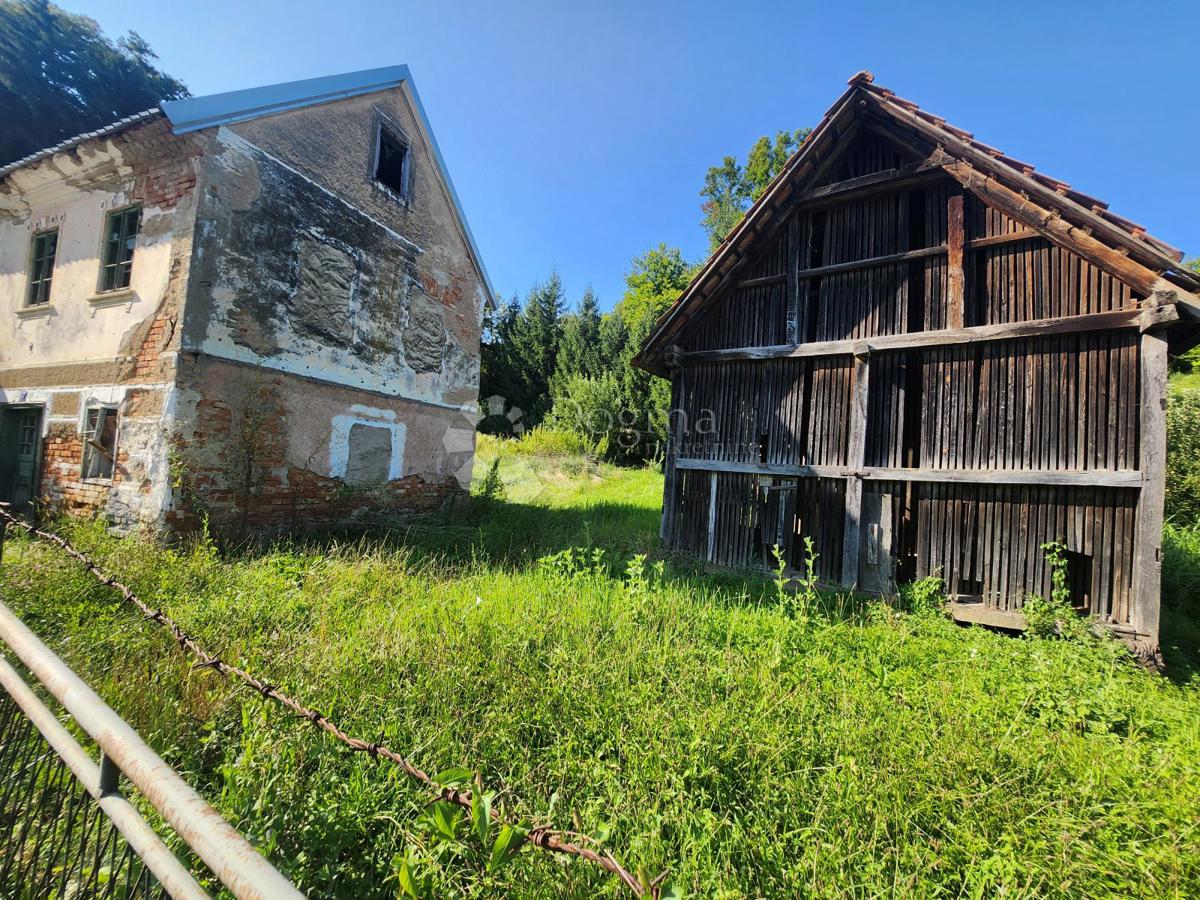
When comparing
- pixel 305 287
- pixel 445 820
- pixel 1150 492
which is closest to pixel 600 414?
pixel 305 287

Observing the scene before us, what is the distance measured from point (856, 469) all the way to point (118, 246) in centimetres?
1144

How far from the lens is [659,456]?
20578 millimetres

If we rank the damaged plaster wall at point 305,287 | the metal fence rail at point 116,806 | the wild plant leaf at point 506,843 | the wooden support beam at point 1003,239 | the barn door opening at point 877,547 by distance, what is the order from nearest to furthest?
the metal fence rail at point 116,806 < the wild plant leaf at point 506,843 < the wooden support beam at point 1003,239 < the barn door opening at point 877,547 < the damaged plaster wall at point 305,287

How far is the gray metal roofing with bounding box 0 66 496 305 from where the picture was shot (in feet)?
20.6

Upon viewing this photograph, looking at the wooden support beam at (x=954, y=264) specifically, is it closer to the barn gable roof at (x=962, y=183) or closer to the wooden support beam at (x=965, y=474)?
the barn gable roof at (x=962, y=183)

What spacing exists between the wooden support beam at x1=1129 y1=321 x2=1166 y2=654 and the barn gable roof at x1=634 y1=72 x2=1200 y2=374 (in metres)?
0.53

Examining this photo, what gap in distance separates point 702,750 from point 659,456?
714 inches

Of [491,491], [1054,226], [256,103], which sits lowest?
[491,491]

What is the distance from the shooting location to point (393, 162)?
33.0 feet

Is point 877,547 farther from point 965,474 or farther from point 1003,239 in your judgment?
point 1003,239

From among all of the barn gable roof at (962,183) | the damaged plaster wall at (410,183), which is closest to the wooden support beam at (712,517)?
the barn gable roof at (962,183)

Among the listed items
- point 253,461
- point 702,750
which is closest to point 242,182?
point 253,461

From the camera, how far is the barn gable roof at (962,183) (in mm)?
4727

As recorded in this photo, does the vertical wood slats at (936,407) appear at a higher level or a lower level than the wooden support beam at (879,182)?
lower
